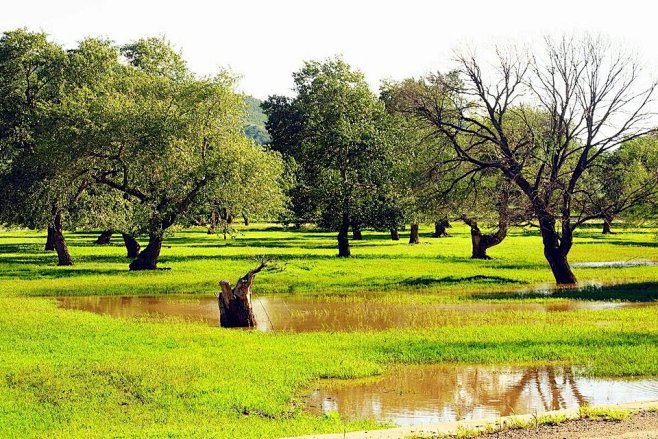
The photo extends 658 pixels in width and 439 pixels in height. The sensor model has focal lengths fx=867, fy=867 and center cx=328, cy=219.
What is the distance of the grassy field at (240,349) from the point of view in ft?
48.2

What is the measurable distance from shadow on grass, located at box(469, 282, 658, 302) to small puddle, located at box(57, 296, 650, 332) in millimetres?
1582

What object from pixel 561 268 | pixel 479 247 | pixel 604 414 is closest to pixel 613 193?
pixel 561 268

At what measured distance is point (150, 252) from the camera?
47.5m

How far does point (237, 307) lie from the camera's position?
27422mm

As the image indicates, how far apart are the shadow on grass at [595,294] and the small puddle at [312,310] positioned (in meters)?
1.58

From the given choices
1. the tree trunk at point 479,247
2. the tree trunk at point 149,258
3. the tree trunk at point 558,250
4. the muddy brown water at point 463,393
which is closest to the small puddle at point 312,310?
the tree trunk at point 558,250

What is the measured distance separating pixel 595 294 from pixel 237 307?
1519 centimetres

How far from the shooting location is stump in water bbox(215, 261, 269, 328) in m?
27.2

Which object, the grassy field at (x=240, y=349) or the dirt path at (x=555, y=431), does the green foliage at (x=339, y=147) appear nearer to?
the grassy field at (x=240, y=349)

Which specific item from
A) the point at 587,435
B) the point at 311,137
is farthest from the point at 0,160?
the point at 587,435

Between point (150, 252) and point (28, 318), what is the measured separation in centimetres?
1966

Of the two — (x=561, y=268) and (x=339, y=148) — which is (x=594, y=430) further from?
(x=339, y=148)

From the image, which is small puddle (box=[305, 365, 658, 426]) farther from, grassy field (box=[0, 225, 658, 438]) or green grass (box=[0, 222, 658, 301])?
green grass (box=[0, 222, 658, 301])

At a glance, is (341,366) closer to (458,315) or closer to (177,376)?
(177,376)
